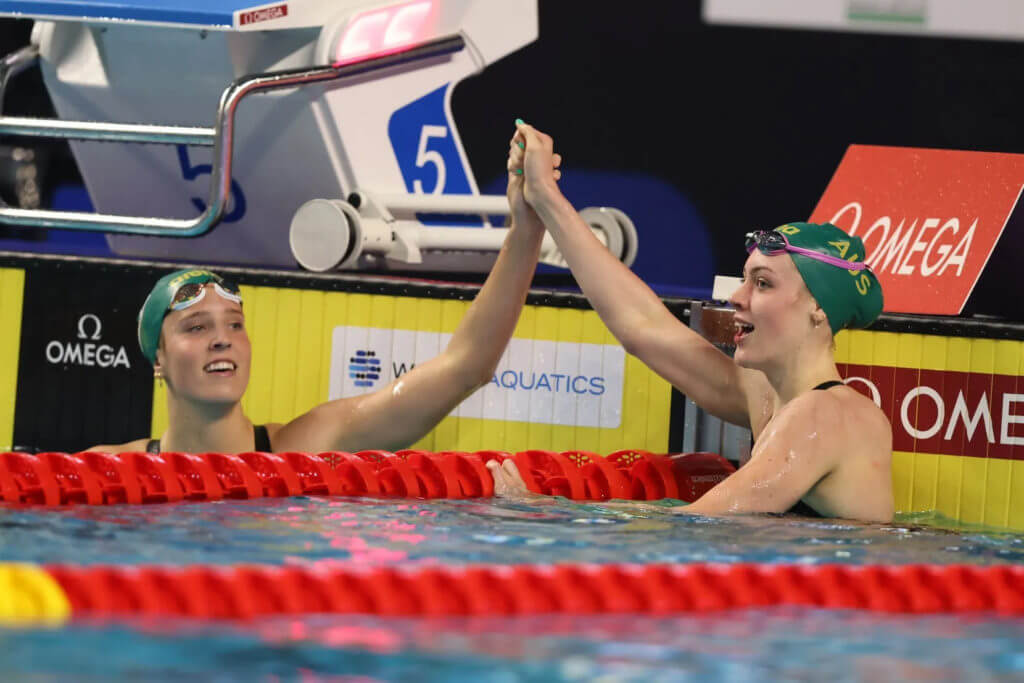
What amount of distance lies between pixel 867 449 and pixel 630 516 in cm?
60

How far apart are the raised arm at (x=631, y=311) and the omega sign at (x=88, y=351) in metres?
2.15

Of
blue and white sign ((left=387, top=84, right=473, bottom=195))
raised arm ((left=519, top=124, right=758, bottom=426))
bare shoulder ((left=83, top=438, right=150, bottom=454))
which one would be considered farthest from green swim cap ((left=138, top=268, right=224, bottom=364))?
blue and white sign ((left=387, top=84, right=473, bottom=195))

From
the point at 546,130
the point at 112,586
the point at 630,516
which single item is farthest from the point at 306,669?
the point at 546,130

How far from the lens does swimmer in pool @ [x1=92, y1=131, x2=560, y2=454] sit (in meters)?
3.66

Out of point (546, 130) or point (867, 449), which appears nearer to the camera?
point (867, 449)

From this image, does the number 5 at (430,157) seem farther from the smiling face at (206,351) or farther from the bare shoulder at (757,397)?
the bare shoulder at (757,397)

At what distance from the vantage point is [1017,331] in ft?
15.5

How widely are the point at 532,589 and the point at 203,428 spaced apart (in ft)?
5.21

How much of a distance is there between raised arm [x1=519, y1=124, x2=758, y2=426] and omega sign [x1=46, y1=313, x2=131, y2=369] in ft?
7.04

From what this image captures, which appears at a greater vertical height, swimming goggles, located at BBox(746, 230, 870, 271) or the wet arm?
swimming goggles, located at BBox(746, 230, 870, 271)

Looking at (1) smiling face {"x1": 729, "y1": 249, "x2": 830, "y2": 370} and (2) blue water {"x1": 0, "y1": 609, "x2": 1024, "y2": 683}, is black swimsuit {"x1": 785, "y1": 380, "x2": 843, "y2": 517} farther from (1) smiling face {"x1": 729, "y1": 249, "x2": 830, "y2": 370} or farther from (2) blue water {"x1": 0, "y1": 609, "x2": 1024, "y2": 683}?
(2) blue water {"x1": 0, "y1": 609, "x2": 1024, "y2": 683}

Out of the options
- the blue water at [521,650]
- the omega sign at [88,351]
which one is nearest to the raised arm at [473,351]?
the blue water at [521,650]

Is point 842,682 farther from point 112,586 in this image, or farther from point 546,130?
point 546,130

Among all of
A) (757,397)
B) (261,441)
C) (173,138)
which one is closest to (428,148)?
(173,138)
